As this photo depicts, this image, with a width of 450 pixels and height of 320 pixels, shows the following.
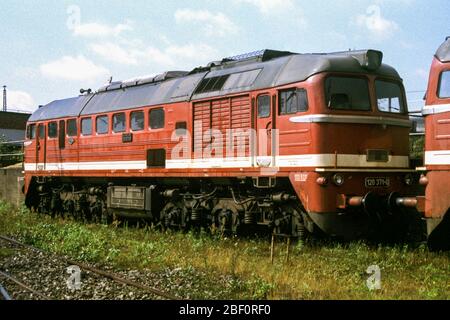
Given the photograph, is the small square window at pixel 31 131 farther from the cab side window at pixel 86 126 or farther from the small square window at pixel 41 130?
the cab side window at pixel 86 126

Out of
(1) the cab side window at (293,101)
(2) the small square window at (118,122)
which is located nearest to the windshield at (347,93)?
(1) the cab side window at (293,101)

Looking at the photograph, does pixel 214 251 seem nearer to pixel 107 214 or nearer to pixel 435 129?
pixel 435 129

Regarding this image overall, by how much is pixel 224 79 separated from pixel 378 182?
428 centimetres

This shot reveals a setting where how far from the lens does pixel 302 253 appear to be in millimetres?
11641

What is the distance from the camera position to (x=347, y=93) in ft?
39.5

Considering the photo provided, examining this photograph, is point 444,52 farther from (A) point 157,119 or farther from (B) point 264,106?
(A) point 157,119

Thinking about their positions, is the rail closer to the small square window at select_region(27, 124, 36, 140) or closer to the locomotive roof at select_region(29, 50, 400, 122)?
the locomotive roof at select_region(29, 50, 400, 122)

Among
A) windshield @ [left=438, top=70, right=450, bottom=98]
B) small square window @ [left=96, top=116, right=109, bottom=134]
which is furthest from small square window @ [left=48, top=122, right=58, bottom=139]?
windshield @ [left=438, top=70, right=450, bottom=98]

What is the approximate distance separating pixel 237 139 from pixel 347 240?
10.4ft

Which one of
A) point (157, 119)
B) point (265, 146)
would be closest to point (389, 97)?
point (265, 146)

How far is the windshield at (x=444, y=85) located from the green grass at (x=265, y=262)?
9.24ft

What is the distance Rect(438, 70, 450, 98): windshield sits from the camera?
994cm

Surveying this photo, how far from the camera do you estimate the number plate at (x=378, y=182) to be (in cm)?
1205
